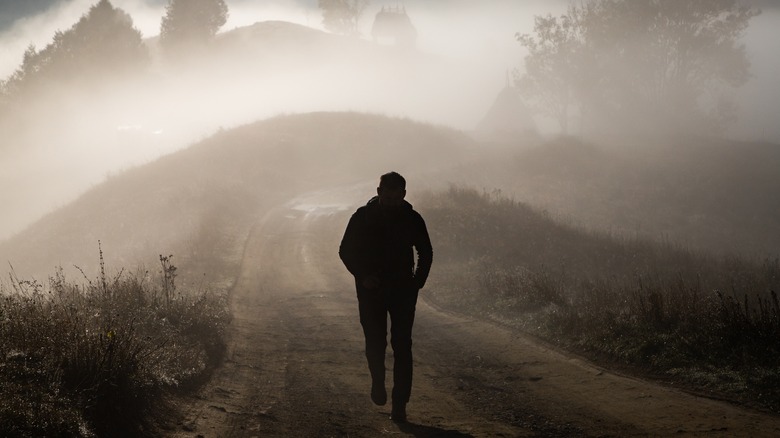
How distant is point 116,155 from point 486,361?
58031 mm

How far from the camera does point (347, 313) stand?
41.7 feet

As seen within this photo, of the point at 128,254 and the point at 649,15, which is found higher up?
the point at 649,15

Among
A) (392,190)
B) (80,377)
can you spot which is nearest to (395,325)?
(392,190)

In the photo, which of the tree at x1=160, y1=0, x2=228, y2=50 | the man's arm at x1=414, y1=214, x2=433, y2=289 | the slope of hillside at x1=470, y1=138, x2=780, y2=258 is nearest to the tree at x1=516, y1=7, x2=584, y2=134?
the slope of hillside at x1=470, y1=138, x2=780, y2=258

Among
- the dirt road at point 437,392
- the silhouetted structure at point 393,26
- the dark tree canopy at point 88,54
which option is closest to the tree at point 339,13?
the silhouetted structure at point 393,26

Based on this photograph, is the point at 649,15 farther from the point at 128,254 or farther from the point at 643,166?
the point at 128,254

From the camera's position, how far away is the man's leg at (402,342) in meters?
6.45

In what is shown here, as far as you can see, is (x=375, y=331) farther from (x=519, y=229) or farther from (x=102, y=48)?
(x=102, y=48)

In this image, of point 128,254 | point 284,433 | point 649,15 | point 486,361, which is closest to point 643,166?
point 649,15

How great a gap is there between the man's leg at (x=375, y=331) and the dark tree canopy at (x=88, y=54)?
190 ft

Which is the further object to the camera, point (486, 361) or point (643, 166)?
point (643, 166)

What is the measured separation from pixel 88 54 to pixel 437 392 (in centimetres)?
5877

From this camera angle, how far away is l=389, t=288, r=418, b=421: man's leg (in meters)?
6.45

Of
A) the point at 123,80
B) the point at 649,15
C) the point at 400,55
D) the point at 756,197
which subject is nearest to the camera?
the point at 756,197
